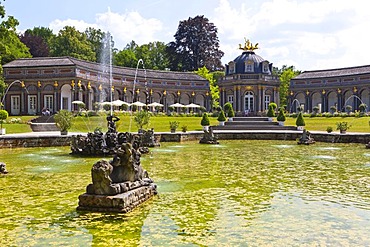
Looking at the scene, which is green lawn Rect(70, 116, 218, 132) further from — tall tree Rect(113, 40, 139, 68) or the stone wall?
tall tree Rect(113, 40, 139, 68)

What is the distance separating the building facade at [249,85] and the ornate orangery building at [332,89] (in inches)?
289

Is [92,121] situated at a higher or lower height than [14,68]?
lower

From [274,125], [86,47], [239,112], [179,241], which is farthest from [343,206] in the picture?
[86,47]

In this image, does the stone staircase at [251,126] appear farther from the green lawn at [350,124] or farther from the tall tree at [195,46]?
the tall tree at [195,46]

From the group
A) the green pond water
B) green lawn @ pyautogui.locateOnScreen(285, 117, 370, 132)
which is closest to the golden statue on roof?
green lawn @ pyautogui.locateOnScreen(285, 117, 370, 132)

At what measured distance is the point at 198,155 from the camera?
16.7 meters

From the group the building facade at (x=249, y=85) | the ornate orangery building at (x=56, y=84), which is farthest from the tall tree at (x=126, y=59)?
the building facade at (x=249, y=85)

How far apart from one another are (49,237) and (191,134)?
2046 centimetres

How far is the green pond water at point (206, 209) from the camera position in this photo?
584 centimetres

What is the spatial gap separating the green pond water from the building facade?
123 feet

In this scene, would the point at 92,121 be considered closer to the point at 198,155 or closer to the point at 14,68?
the point at 14,68

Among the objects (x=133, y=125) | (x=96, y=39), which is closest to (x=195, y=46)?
(x=96, y=39)

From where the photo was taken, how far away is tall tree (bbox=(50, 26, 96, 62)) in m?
58.9

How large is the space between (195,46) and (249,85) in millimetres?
20567
